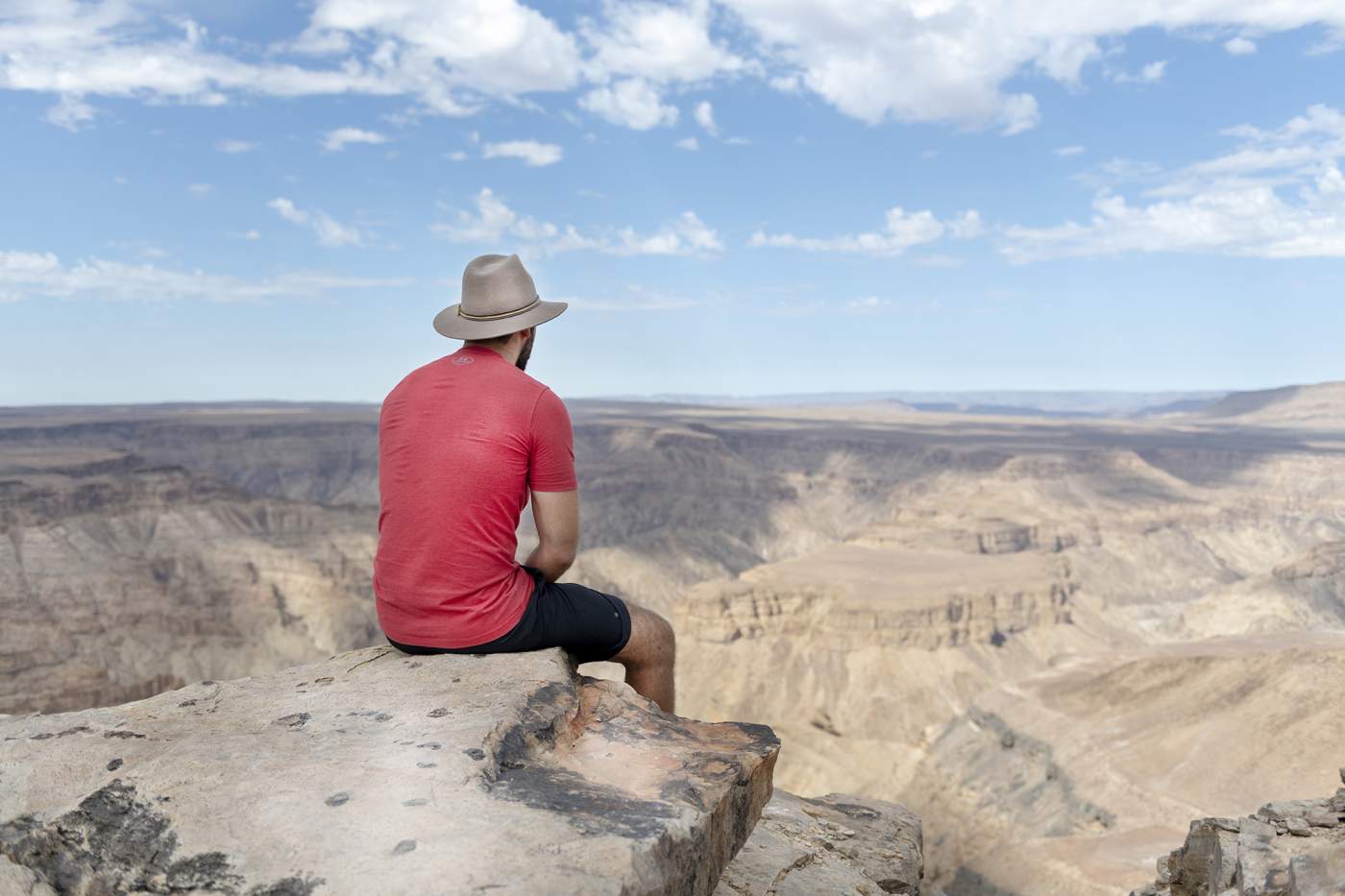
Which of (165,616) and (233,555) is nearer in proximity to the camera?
(165,616)

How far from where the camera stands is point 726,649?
198 ft

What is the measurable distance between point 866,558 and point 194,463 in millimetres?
83194

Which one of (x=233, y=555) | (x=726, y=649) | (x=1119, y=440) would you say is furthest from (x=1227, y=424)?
(x=233, y=555)

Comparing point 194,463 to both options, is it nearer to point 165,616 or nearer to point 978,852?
point 165,616

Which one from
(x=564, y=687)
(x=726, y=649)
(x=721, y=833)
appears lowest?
(x=726, y=649)

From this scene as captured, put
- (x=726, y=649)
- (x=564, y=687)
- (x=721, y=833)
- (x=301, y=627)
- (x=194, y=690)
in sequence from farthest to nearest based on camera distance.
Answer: (x=726, y=649), (x=301, y=627), (x=194, y=690), (x=564, y=687), (x=721, y=833)

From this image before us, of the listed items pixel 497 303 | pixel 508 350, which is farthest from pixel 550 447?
pixel 497 303

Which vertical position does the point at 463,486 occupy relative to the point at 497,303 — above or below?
below

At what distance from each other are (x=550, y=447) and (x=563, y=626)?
2.88ft

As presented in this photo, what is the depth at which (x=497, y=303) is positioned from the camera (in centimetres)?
490

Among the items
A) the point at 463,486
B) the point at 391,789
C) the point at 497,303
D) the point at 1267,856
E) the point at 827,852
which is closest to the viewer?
the point at 391,789

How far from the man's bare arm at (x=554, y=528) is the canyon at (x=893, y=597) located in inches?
413

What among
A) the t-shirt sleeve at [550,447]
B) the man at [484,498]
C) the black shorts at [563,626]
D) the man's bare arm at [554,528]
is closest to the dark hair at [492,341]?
the man at [484,498]

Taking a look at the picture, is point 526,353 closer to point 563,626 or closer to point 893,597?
point 563,626
